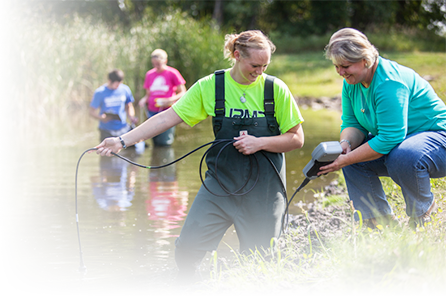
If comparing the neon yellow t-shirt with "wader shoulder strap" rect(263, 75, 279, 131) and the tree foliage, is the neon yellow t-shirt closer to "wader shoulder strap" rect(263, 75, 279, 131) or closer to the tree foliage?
"wader shoulder strap" rect(263, 75, 279, 131)

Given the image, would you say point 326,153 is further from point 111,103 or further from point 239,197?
point 111,103

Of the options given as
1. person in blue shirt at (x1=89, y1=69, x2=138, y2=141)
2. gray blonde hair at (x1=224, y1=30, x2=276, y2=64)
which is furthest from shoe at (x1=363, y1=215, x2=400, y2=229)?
person in blue shirt at (x1=89, y1=69, x2=138, y2=141)

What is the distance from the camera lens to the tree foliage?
3766 centimetres

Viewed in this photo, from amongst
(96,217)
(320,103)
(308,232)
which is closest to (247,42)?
(308,232)

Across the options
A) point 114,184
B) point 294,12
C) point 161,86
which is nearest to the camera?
point 114,184

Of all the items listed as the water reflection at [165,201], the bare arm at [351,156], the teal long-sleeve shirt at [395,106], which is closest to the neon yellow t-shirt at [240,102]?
the bare arm at [351,156]

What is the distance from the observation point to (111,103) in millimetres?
8727

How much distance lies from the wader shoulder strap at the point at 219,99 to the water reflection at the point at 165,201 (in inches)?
60.5

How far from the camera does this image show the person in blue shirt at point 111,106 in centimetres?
865

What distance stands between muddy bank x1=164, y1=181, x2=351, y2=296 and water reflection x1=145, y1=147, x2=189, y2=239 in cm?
116

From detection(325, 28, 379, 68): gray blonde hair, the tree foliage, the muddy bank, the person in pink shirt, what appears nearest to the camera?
the muddy bank

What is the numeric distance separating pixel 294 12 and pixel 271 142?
141 ft

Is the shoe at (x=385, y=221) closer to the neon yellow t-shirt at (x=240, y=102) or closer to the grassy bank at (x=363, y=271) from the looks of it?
the grassy bank at (x=363, y=271)

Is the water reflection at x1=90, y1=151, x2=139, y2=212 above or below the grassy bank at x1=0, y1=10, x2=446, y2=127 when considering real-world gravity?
below
